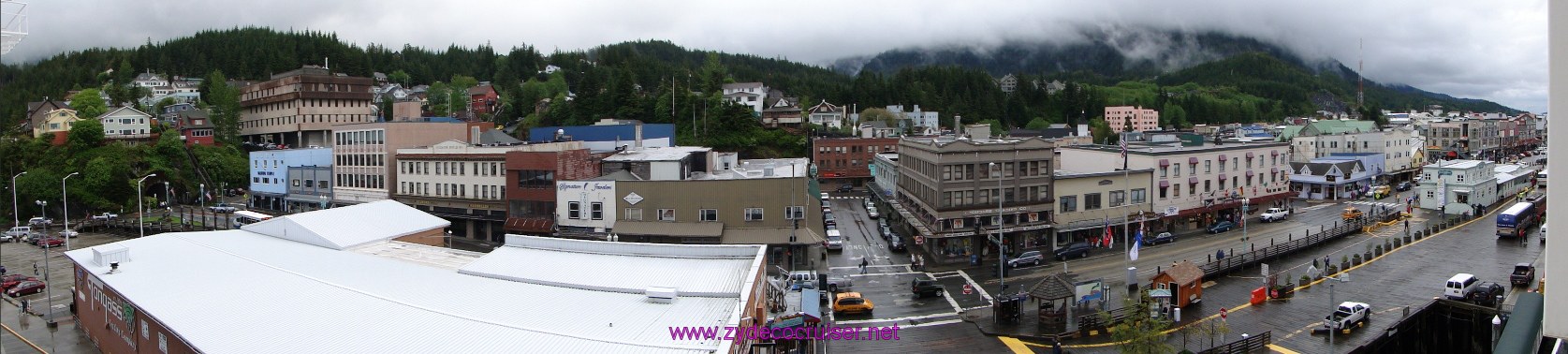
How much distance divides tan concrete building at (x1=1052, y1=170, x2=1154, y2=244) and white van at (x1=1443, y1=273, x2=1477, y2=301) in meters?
15.7

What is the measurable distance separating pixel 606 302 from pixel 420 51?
18293 cm

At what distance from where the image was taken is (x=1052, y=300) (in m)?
30.9

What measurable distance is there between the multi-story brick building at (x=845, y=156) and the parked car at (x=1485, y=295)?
54102mm

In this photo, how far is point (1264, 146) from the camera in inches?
2404

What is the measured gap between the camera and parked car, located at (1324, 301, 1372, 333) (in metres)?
30.0

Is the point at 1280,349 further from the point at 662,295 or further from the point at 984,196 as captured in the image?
the point at 984,196

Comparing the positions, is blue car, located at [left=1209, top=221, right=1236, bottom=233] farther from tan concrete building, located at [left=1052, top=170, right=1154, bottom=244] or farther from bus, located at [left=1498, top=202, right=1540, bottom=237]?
bus, located at [left=1498, top=202, right=1540, bottom=237]

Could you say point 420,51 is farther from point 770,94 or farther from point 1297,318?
point 1297,318

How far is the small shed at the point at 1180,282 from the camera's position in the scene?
109 ft

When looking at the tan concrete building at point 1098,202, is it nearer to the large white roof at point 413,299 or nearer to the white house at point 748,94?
the large white roof at point 413,299

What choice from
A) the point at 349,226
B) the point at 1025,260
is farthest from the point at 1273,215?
the point at 349,226

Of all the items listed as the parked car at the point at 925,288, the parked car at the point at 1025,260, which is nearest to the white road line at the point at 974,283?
the parked car at the point at 925,288

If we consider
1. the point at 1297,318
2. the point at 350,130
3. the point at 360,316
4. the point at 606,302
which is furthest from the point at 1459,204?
the point at 350,130

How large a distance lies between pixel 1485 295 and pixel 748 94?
91.2 metres
